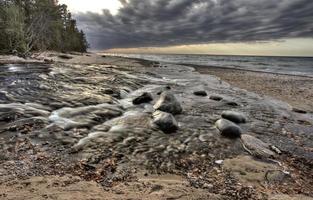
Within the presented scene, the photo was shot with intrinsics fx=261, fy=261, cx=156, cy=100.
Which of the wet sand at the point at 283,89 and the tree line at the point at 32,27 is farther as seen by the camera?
the tree line at the point at 32,27

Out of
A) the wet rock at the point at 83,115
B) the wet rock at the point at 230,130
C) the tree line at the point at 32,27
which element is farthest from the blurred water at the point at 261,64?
the wet rock at the point at 83,115

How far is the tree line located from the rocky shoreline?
31.1 meters

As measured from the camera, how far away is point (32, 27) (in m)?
48.2

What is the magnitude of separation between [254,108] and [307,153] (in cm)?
569

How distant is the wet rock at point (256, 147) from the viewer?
725 centimetres

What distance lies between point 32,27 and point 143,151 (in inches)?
1936

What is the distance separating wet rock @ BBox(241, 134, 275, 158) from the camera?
23.8 ft

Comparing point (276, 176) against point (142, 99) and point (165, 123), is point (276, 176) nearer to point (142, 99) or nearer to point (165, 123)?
point (165, 123)

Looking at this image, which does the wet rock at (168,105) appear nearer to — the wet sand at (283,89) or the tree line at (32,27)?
the wet sand at (283,89)

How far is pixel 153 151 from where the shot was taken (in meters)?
7.09

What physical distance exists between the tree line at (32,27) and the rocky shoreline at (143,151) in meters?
31.1

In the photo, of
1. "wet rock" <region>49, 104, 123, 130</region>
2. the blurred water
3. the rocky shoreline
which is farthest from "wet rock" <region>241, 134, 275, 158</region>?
the blurred water

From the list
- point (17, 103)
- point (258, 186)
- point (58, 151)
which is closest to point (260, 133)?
point (258, 186)

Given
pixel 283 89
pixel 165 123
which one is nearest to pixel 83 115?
pixel 165 123
